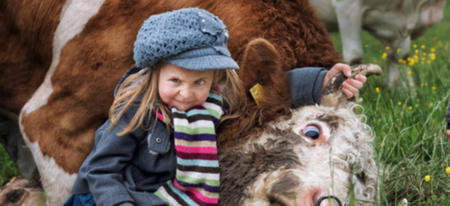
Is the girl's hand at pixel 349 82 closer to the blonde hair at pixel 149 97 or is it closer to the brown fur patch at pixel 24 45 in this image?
the blonde hair at pixel 149 97

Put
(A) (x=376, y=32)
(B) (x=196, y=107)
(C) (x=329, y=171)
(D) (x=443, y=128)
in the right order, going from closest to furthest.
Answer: (C) (x=329, y=171)
(B) (x=196, y=107)
(D) (x=443, y=128)
(A) (x=376, y=32)

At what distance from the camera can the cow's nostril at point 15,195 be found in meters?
2.62

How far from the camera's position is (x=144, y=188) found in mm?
1935

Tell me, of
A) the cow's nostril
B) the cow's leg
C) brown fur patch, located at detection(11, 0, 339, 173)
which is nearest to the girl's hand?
brown fur patch, located at detection(11, 0, 339, 173)

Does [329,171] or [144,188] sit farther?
[144,188]

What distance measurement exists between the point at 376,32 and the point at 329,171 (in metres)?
3.87

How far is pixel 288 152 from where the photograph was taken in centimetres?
173

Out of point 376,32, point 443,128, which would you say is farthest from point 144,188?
point 376,32

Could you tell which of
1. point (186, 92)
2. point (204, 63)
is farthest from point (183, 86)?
point (204, 63)

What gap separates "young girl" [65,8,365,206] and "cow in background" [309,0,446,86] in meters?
3.16

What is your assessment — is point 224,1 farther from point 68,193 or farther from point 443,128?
point 443,128

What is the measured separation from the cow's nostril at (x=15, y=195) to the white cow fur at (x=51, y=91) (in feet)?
0.96

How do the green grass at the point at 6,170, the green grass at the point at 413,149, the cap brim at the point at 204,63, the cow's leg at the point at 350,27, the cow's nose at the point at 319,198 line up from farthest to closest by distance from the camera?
1. the cow's leg at the point at 350,27
2. the green grass at the point at 6,170
3. the green grass at the point at 413,149
4. the cap brim at the point at 204,63
5. the cow's nose at the point at 319,198

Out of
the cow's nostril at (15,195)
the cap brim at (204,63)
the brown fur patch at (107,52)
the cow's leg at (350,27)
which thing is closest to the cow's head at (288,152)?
the cap brim at (204,63)
